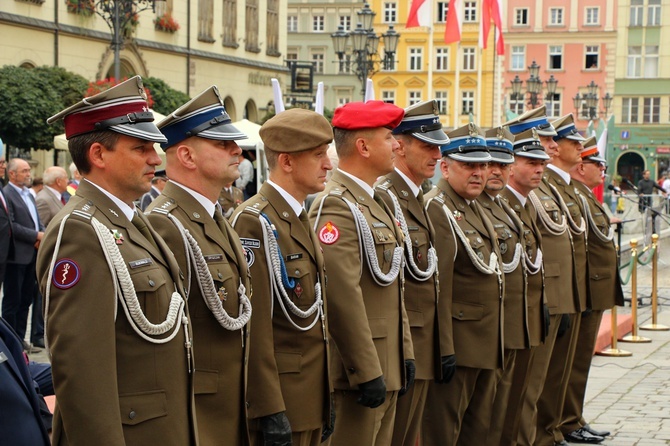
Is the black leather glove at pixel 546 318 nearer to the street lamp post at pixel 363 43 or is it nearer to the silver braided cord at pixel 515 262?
the silver braided cord at pixel 515 262

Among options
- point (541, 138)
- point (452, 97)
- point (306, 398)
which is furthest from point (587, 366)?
point (452, 97)

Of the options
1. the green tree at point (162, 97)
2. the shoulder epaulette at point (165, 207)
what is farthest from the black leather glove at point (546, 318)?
A: the green tree at point (162, 97)

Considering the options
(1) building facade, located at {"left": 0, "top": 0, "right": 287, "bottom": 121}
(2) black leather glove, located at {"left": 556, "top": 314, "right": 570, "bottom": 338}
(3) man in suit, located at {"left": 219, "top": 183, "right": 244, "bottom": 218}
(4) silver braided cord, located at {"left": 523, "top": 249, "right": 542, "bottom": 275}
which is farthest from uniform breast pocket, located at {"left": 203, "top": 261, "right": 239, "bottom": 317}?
(1) building facade, located at {"left": 0, "top": 0, "right": 287, "bottom": 121}

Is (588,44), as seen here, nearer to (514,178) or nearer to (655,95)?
(655,95)

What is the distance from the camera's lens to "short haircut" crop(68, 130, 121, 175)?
387 centimetres

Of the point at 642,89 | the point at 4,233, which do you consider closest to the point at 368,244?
the point at 4,233

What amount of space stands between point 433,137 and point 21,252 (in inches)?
250

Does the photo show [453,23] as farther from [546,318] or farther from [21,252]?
[546,318]

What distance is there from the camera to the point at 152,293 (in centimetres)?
379

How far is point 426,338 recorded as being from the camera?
6047 millimetres

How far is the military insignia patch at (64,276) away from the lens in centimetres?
360

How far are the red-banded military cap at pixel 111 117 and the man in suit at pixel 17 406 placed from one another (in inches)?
29.0

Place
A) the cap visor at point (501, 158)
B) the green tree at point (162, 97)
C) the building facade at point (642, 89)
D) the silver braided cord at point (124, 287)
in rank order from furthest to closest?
the building facade at point (642, 89), the green tree at point (162, 97), the cap visor at point (501, 158), the silver braided cord at point (124, 287)

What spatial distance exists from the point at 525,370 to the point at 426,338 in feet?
4.62
